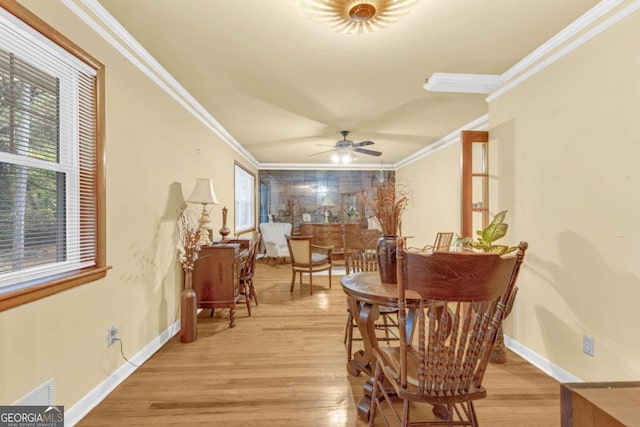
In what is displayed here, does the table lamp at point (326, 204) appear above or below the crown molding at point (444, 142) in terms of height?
below

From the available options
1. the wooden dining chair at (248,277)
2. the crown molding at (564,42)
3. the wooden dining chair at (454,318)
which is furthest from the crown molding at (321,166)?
A: the wooden dining chair at (454,318)

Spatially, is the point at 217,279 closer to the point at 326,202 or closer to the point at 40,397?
the point at 40,397

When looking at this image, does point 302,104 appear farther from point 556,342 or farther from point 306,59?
point 556,342

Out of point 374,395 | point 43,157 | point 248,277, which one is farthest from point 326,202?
point 43,157

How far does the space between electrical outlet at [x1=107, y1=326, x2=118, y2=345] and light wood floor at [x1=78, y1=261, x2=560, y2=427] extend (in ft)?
1.11

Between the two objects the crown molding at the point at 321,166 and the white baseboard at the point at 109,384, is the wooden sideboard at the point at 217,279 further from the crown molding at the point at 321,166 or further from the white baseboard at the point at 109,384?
the crown molding at the point at 321,166

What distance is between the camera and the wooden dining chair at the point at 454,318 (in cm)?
113

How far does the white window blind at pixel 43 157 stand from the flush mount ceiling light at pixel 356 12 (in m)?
1.43

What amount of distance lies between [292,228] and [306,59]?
5611 mm

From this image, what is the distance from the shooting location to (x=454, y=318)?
121 centimetres

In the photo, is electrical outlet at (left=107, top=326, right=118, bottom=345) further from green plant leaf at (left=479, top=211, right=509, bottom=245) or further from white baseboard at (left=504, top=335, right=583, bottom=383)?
white baseboard at (left=504, top=335, right=583, bottom=383)

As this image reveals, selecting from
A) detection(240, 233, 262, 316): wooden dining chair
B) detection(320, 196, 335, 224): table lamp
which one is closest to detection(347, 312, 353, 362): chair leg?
detection(240, 233, 262, 316): wooden dining chair

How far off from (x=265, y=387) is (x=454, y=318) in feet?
A: 4.92
